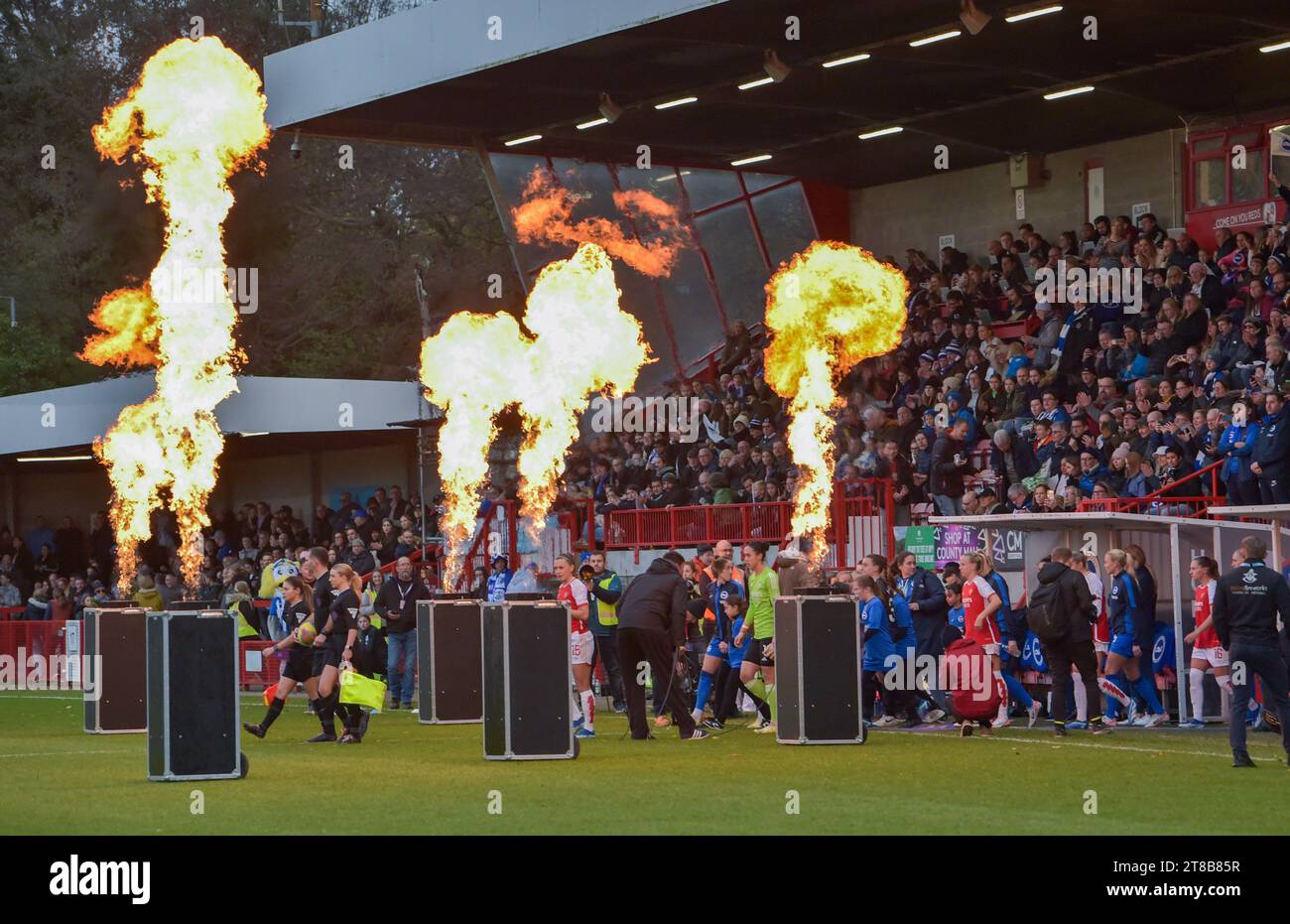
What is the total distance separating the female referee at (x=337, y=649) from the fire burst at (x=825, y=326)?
11415mm

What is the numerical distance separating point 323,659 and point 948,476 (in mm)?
10028

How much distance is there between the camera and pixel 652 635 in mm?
18203

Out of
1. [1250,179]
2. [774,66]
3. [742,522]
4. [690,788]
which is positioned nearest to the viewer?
[690,788]

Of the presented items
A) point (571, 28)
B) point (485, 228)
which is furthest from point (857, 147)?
point (485, 228)

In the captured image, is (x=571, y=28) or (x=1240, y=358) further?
(x=571, y=28)

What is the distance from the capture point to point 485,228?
61.0 metres

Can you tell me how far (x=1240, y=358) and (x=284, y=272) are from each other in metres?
39.7

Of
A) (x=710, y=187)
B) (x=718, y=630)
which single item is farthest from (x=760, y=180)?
(x=718, y=630)

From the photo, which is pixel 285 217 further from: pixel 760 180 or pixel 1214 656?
pixel 1214 656

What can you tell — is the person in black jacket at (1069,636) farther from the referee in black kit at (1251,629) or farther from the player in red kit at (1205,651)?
the referee in black kit at (1251,629)

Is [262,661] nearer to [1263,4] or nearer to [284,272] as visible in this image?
[1263,4]

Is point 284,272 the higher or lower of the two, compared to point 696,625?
higher

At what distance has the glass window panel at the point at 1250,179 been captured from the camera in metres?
30.6

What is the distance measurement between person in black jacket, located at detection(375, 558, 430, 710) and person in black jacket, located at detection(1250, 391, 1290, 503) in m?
10.00
